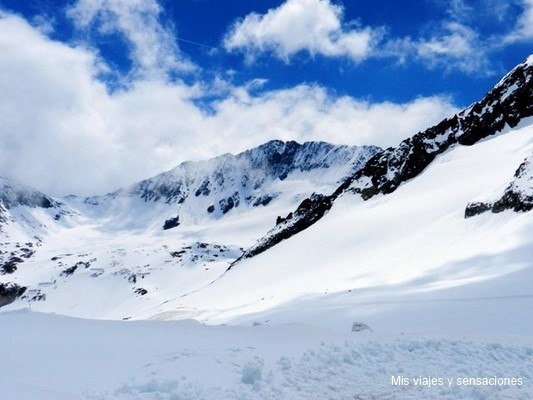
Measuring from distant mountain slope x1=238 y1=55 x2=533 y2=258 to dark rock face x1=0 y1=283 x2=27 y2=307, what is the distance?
13145cm

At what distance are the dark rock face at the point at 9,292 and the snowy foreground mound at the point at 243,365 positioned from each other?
197802 millimetres

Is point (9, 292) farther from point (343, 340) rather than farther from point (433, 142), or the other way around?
point (343, 340)

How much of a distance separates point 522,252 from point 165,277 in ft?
573

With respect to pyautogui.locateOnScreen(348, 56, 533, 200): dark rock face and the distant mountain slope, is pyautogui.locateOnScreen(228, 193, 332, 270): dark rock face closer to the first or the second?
the distant mountain slope

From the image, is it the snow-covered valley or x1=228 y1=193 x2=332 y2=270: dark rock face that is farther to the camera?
x1=228 y1=193 x2=332 y2=270: dark rock face

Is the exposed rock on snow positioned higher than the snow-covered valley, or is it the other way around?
the exposed rock on snow

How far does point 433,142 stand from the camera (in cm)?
9406

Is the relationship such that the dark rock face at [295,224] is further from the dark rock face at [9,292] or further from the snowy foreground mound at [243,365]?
the dark rock face at [9,292]

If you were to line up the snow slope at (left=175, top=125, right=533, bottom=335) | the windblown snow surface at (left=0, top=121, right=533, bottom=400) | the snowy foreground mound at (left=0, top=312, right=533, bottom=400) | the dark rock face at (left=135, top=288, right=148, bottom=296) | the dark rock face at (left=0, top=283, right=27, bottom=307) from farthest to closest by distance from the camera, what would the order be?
the dark rock face at (left=0, top=283, right=27, bottom=307)
the dark rock face at (left=135, top=288, right=148, bottom=296)
the snow slope at (left=175, top=125, right=533, bottom=335)
the windblown snow surface at (left=0, top=121, right=533, bottom=400)
the snowy foreground mound at (left=0, top=312, right=533, bottom=400)

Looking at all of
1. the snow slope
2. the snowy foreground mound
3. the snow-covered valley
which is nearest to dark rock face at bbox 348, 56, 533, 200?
the snow slope

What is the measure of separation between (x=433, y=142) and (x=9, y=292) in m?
170

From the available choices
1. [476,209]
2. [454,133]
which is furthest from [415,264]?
[454,133]

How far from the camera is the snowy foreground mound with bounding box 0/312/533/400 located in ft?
30.8

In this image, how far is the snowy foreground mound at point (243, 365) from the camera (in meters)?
9.38
